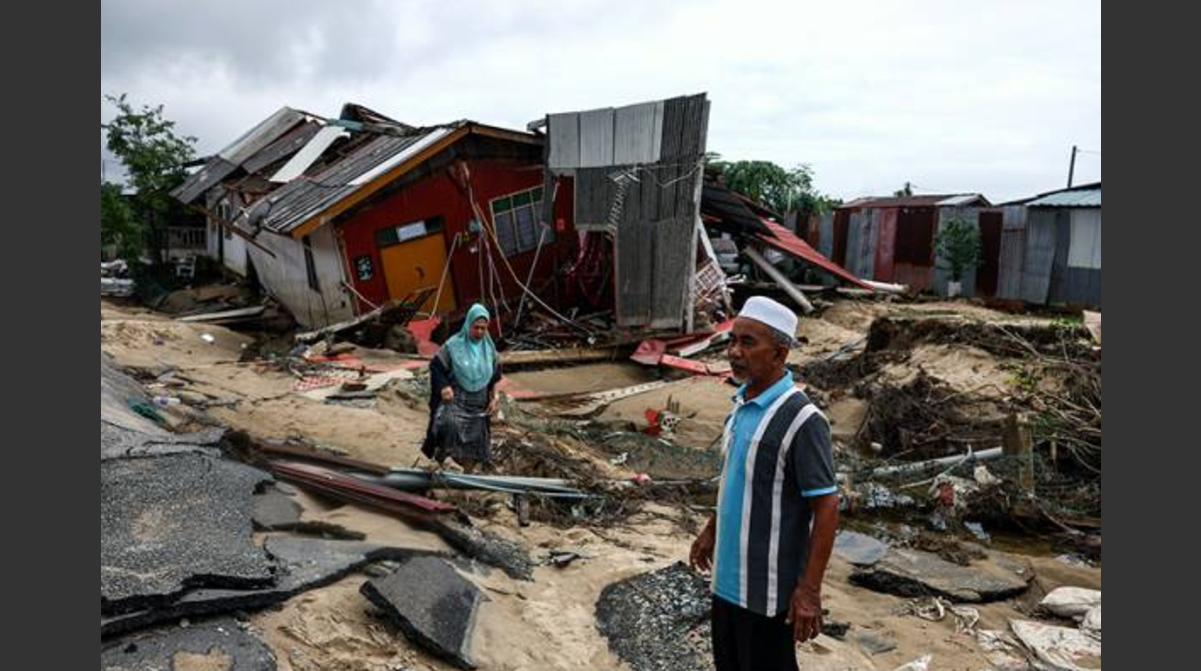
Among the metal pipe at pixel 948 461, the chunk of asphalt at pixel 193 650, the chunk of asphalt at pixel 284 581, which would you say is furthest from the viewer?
the metal pipe at pixel 948 461

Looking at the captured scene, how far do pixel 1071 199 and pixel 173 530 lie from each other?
62.5ft

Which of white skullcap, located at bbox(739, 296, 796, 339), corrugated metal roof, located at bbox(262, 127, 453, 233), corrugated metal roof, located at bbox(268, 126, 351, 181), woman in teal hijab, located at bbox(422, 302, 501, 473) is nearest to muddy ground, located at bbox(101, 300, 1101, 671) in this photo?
woman in teal hijab, located at bbox(422, 302, 501, 473)

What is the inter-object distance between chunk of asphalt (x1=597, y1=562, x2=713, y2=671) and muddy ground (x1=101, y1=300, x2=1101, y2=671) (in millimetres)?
88

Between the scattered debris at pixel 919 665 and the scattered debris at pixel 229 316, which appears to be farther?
the scattered debris at pixel 229 316

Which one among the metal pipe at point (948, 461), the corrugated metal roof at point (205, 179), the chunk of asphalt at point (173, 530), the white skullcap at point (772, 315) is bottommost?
the metal pipe at point (948, 461)

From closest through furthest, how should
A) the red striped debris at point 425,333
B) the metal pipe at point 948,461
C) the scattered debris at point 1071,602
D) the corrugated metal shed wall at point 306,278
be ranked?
the scattered debris at point 1071,602 → the metal pipe at point 948,461 → the red striped debris at point 425,333 → the corrugated metal shed wall at point 306,278

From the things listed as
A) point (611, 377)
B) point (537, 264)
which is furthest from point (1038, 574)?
point (537, 264)

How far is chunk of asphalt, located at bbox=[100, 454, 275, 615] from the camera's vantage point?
3.32 metres

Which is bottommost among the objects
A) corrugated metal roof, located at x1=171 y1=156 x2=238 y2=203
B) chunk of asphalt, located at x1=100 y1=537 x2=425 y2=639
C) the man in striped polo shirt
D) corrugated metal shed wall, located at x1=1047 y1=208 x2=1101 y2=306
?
chunk of asphalt, located at x1=100 y1=537 x2=425 y2=639

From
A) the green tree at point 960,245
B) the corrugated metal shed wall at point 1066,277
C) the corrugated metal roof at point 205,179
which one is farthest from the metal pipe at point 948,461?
the corrugated metal roof at point 205,179

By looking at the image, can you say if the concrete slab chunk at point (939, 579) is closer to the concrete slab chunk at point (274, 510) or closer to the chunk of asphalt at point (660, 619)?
the chunk of asphalt at point (660, 619)

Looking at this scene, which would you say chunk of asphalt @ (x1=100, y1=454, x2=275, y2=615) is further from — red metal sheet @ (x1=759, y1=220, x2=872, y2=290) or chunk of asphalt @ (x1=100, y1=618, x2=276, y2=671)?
red metal sheet @ (x1=759, y1=220, x2=872, y2=290)

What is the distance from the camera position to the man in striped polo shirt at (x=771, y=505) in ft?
8.70

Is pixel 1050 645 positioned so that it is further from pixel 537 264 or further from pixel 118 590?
pixel 537 264
